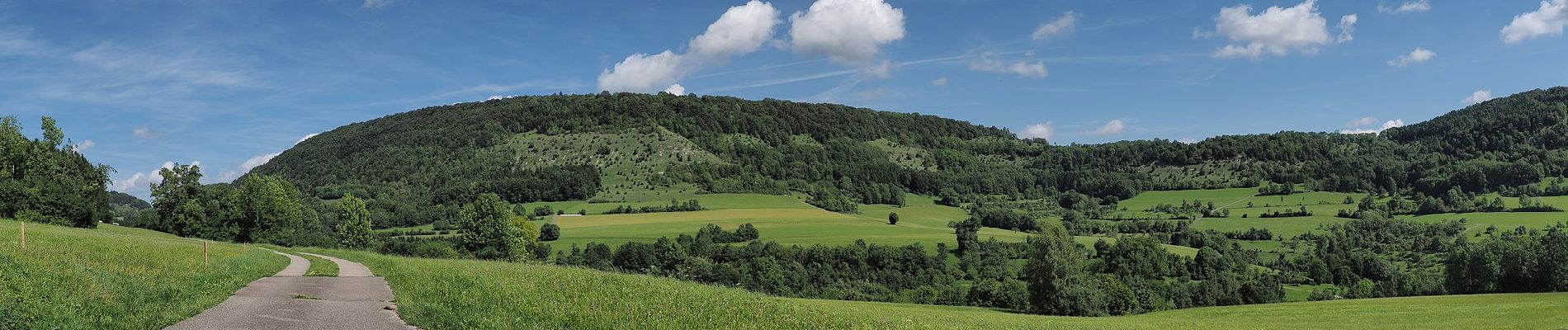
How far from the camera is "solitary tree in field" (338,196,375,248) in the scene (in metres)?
84.4

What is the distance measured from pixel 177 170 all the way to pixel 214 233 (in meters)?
15.8

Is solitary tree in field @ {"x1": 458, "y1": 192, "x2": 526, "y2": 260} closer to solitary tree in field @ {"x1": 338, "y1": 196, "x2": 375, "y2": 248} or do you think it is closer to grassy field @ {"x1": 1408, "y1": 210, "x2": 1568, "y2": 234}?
solitary tree in field @ {"x1": 338, "y1": 196, "x2": 375, "y2": 248}

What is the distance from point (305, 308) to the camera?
15562 millimetres

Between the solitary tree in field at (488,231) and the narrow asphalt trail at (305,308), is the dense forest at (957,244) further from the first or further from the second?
the narrow asphalt trail at (305,308)

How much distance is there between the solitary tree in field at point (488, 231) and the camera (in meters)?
78.8

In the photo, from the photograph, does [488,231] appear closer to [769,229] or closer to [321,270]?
[321,270]

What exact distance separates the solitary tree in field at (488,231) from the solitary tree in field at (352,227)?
1364 cm

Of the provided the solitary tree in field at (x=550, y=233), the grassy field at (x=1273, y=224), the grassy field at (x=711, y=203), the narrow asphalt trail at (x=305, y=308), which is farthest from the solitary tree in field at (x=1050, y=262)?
the grassy field at (x=711, y=203)

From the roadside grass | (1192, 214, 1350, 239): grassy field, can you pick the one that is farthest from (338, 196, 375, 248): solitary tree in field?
(1192, 214, 1350, 239): grassy field

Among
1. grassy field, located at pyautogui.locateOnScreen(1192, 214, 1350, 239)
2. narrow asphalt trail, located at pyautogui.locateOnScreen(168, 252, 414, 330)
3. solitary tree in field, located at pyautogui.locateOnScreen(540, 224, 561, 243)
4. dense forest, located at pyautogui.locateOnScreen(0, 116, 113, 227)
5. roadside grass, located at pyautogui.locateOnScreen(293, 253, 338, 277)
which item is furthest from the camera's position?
grassy field, located at pyautogui.locateOnScreen(1192, 214, 1350, 239)

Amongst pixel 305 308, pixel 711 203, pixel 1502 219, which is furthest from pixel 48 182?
pixel 1502 219

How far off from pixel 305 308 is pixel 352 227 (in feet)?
258

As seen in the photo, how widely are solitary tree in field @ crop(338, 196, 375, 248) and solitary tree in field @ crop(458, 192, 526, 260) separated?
13.6 meters

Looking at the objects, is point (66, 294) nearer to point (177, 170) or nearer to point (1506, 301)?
point (1506, 301)
